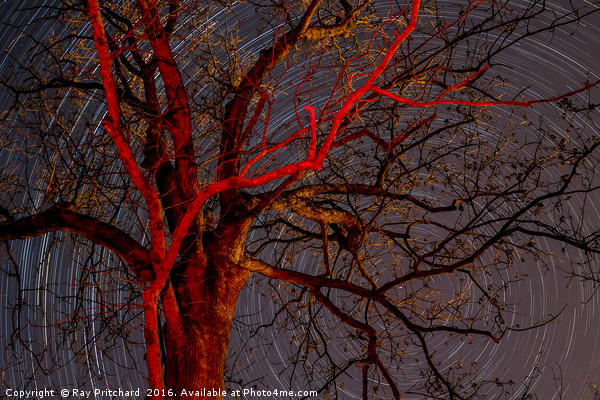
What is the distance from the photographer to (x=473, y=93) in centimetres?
608

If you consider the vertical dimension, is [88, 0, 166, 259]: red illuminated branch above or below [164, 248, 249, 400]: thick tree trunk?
above

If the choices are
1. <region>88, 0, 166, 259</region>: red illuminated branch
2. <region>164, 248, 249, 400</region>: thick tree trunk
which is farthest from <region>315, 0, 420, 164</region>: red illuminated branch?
<region>164, 248, 249, 400</region>: thick tree trunk

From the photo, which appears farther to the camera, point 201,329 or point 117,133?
point 201,329

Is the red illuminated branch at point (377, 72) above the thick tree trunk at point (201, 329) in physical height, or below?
above

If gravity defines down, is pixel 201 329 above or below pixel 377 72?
below

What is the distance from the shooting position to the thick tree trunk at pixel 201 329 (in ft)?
15.3

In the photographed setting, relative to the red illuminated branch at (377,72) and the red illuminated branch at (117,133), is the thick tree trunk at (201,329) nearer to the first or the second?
the red illuminated branch at (117,133)

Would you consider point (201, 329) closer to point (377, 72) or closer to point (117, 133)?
point (117, 133)

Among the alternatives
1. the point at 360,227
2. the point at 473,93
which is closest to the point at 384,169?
the point at 360,227

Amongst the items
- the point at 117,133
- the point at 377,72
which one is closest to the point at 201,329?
the point at 117,133

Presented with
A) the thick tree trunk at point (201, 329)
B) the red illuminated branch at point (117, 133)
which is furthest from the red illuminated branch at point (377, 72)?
the thick tree trunk at point (201, 329)

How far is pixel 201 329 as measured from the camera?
4871 mm

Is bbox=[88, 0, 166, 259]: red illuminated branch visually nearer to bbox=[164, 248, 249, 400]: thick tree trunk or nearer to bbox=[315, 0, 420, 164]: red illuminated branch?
bbox=[164, 248, 249, 400]: thick tree trunk

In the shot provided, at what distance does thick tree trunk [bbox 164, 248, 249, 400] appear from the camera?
4.65m
